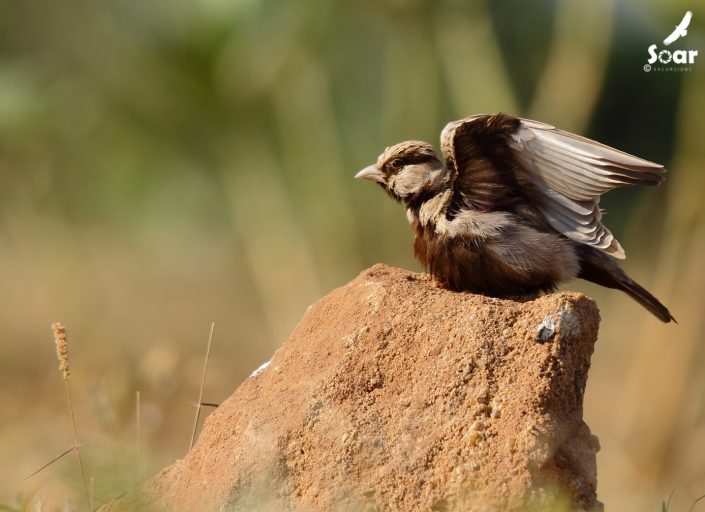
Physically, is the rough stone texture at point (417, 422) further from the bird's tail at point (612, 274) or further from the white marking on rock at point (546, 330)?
the bird's tail at point (612, 274)

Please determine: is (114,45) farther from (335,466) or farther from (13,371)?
(335,466)

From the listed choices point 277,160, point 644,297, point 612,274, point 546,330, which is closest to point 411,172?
point 612,274

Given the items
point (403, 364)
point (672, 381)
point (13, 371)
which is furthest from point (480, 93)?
point (403, 364)

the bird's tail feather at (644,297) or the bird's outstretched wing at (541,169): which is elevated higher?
the bird's outstretched wing at (541,169)

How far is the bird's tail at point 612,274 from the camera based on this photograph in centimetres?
514

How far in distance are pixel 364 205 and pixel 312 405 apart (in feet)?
27.4

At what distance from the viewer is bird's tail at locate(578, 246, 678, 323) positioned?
5.14 meters

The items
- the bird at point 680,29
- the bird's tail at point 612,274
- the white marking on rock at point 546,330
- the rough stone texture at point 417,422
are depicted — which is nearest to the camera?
the rough stone texture at point 417,422

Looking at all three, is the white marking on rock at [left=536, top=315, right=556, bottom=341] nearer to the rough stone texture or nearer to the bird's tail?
the rough stone texture

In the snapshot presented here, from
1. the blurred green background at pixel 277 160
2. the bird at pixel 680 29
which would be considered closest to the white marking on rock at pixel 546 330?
the blurred green background at pixel 277 160

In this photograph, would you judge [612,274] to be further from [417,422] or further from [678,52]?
[678,52]

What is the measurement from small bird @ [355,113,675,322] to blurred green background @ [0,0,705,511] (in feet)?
12.0

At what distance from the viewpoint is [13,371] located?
1145 centimetres

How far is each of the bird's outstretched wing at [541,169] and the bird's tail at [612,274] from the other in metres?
0.18
